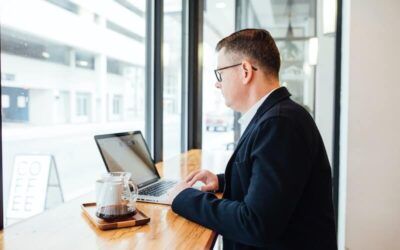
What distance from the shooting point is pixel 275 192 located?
94 cm

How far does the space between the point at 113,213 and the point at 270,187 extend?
52cm

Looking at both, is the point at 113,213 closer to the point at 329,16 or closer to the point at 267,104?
the point at 267,104

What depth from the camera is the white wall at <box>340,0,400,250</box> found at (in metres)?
2.35

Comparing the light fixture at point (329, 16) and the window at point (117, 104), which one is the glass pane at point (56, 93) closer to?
the window at point (117, 104)

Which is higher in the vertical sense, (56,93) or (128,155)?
(56,93)

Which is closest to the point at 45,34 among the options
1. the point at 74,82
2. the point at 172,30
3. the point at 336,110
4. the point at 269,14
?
the point at 74,82

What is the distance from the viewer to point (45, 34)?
1.55 m

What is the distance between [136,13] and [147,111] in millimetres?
678

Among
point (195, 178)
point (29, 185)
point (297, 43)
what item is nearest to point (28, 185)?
point (29, 185)

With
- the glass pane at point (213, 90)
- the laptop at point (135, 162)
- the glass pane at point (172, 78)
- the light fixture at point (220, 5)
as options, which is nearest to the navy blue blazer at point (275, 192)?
the laptop at point (135, 162)

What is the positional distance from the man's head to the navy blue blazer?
8cm

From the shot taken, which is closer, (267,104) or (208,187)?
(267,104)

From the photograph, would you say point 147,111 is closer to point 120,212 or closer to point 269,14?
point 120,212

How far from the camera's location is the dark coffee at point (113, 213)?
1130 millimetres
